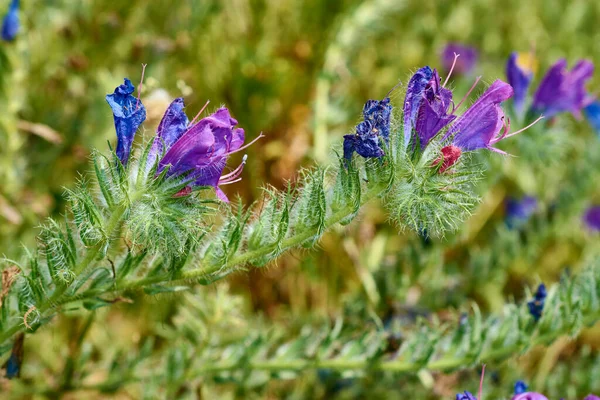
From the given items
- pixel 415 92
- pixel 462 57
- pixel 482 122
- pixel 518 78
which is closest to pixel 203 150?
pixel 415 92

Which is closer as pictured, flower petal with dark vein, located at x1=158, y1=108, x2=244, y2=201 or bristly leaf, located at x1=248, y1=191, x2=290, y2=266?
flower petal with dark vein, located at x1=158, y1=108, x2=244, y2=201

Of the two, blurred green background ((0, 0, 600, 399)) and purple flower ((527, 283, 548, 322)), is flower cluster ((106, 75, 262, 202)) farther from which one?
purple flower ((527, 283, 548, 322))

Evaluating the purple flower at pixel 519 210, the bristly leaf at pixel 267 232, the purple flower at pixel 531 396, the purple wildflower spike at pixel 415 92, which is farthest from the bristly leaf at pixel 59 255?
the purple flower at pixel 519 210

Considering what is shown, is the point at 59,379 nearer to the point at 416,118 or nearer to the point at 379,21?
the point at 416,118

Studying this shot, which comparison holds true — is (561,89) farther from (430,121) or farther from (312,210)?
(312,210)

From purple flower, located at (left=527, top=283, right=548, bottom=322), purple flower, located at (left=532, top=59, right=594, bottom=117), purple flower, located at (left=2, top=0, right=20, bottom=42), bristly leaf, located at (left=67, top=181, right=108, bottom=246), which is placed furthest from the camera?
purple flower, located at (left=532, top=59, right=594, bottom=117)

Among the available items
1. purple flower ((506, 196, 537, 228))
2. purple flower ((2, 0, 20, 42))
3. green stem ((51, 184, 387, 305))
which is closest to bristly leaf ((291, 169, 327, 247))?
green stem ((51, 184, 387, 305))

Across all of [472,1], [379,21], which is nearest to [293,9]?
[379,21]

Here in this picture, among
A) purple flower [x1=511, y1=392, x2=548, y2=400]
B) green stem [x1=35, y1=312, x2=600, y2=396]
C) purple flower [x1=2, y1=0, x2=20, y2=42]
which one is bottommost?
purple flower [x1=511, y1=392, x2=548, y2=400]
